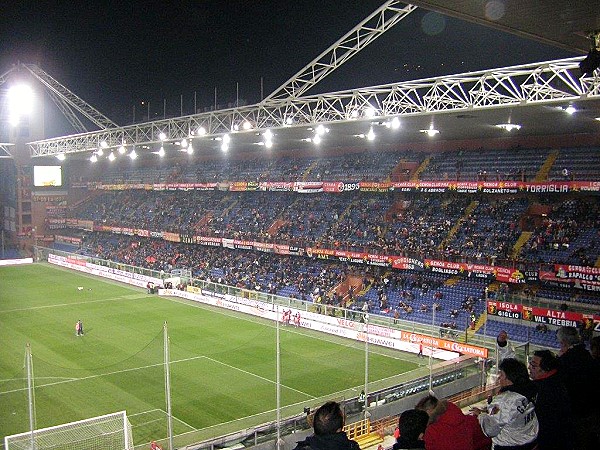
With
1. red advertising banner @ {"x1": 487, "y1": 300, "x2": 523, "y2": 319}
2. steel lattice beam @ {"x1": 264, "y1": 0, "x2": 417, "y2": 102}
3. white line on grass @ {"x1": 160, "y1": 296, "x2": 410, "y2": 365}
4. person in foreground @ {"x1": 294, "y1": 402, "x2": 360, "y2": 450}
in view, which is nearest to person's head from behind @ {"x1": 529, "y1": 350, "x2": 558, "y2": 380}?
person in foreground @ {"x1": 294, "y1": 402, "x2": 360, "y2": 450}

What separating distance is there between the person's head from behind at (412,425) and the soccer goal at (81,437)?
1102 cm

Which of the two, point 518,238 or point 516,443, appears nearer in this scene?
point 516,443

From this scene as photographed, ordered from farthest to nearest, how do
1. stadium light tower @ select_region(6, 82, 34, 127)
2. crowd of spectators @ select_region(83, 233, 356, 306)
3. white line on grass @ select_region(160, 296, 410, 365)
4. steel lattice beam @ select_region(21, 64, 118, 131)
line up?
1. stadium light tower @ select_region(6, 82, 34, 127)
2. steel lattice beam @ select_region(21, 64, 118, 131)
3. crowd of spectators @ select_region(83, 233, 356, 306)
4. white line on grass @ select_region(160, 296, 410, 365)

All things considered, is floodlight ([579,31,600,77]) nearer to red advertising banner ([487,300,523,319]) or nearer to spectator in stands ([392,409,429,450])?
spectator in stands ([392,409,429,450])

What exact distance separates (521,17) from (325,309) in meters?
24.8

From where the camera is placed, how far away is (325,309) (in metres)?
32.1

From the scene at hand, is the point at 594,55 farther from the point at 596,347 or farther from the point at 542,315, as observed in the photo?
the point at 542,315

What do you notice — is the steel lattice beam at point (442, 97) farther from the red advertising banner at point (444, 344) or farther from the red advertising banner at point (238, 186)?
the red advertising banner at point (444, 344)

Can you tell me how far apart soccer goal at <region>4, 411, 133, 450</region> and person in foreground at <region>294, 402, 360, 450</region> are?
1065 cm

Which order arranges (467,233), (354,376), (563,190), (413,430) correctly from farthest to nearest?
(467,233), (563,190), (354,376), (413,430)

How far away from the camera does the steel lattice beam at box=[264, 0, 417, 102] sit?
88.5 feet

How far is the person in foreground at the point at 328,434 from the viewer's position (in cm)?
476

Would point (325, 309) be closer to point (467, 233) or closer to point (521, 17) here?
point (467, 233)

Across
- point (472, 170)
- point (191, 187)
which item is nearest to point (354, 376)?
Result: point (472, 170)
